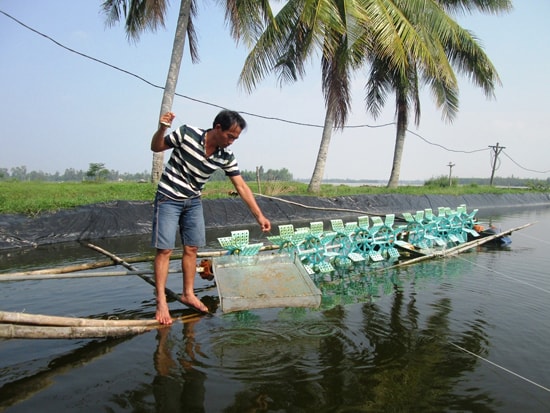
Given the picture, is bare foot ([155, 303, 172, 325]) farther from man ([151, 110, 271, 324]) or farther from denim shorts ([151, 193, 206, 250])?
denim shorts ([151, 193, 206, 250])

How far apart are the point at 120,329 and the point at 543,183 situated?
4383 cm

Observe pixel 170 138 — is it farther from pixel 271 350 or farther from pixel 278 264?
pixel 271 350

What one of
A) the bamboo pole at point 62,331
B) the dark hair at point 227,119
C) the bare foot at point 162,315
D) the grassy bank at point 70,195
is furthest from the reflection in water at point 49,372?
the grassy bank at point 70,195

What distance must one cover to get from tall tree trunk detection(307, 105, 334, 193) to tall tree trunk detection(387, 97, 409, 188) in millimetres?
5945

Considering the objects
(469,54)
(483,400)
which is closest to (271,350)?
(483,400)

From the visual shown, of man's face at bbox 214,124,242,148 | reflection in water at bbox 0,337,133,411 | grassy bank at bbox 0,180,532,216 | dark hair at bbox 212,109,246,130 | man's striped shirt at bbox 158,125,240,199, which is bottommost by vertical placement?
reflection in water at bbox 0,337,133,411

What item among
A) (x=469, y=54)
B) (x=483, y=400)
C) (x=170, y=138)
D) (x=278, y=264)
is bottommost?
(x=483, y=400)

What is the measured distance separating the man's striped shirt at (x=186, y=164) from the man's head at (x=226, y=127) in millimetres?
122

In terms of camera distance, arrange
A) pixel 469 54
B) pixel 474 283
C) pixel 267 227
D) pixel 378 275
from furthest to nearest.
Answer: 1. pixel 469 54
2. pixel 378 275
3. pixel 474 283
4. pixel 267 227

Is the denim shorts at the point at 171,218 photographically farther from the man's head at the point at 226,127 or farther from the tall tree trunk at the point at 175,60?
the tall tree trunk at the point at 175,60

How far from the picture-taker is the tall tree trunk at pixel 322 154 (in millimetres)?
16205

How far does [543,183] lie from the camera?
38.1 metres

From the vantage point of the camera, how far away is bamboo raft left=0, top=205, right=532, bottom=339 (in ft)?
10.1

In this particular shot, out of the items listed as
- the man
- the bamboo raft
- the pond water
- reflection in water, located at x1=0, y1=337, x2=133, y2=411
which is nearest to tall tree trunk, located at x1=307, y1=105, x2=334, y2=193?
the bamboo raft
